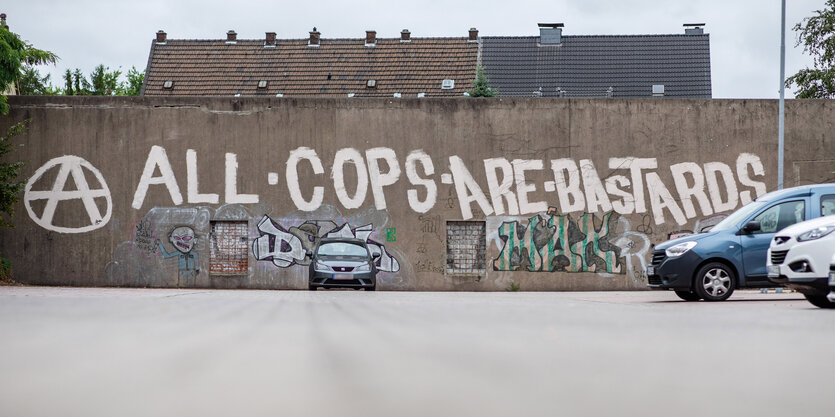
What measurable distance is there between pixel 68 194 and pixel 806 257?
61.4 ft

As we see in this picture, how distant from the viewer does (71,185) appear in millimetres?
24141

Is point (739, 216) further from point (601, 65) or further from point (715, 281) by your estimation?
point (601, 65)

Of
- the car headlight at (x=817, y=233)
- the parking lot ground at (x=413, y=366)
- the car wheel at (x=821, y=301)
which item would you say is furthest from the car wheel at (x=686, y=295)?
the parking lot ground at (x=413, y=366)

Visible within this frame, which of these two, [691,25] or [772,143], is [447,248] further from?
→ [691,25]

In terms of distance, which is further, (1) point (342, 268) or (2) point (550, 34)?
(2) point (550, 34)

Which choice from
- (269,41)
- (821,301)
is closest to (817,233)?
(821,301)

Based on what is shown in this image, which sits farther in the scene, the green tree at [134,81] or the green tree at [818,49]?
the green tree at [134,81]

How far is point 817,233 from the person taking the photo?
12.0 metres

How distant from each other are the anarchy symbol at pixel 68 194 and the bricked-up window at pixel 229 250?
2.89 m

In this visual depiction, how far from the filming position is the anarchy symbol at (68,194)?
78.8ft

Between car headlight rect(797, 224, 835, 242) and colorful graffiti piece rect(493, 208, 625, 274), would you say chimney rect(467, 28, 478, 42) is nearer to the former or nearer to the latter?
colorful graffiti piece rect(493, 208, 625, 274)

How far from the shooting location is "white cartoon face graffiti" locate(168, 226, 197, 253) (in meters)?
23.9

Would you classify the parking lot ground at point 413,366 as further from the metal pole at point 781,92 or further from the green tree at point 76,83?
the green tree at point 76,83

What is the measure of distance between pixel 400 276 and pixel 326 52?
24329 mm
